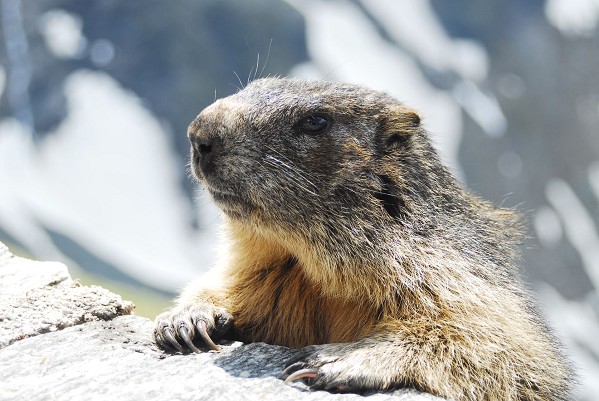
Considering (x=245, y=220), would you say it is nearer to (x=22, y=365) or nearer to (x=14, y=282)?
(x=22, y=365)

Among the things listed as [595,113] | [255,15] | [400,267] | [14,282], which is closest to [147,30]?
[255,15]

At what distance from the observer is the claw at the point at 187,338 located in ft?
14.7

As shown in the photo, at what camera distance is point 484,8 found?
23781 millimetres

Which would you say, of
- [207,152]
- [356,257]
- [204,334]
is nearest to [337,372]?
[356,257]

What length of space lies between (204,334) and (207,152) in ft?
3.74

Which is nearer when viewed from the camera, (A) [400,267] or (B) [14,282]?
(A) [400,267]

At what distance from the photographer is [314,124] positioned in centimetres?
466

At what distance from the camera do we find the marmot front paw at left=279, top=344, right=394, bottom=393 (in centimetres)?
382

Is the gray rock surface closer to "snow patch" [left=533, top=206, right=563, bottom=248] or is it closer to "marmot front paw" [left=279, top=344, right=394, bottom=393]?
"marmot front paw" [left=279, top=344, right=394, bottom=393]

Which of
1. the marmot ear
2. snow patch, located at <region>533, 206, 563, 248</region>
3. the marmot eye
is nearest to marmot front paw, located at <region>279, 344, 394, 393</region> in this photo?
the marmot eye

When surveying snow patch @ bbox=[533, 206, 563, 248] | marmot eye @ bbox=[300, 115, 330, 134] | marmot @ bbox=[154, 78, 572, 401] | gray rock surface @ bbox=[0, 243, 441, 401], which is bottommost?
gray rock surface @ bbox=[0, 243, 441, 401]

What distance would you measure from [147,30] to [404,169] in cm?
1733

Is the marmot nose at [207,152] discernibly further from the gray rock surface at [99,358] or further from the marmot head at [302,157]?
the gray rock surface at [99,358]

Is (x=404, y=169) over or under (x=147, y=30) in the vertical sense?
under
